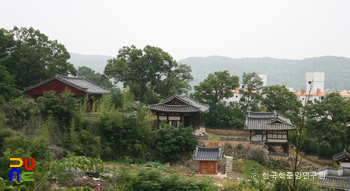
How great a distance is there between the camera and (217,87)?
31.2 meters

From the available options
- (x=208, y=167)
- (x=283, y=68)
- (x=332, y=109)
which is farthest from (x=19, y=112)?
(x=283, y=68)

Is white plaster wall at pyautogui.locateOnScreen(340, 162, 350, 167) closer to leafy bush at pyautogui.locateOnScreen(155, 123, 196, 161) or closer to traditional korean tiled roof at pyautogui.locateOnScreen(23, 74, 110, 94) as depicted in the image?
leafy bush at pyautogui.locateOnScreen(155, 123, 196, 161)

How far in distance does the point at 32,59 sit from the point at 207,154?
733 inches

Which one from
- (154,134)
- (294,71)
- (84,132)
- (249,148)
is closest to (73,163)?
(84,132)

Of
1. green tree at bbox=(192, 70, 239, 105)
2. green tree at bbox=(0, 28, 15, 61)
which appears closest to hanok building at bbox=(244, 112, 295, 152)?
green tree at bbox=(192, 70, 239, 105)

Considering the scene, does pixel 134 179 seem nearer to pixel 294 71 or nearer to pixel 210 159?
pixel 210 159

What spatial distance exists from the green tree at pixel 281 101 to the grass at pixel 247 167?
1198 centimetres

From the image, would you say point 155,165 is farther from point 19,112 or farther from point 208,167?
point 19,112

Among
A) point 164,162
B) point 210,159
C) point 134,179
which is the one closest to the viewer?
point 134,179

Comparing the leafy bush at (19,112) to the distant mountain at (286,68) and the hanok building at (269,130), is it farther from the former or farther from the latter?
the distant mountain at (286,68)

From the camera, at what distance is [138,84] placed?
31.5m

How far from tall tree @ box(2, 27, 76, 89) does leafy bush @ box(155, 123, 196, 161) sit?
554 inches

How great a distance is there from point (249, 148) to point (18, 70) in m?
22.4

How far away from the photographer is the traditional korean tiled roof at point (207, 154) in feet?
56.7
